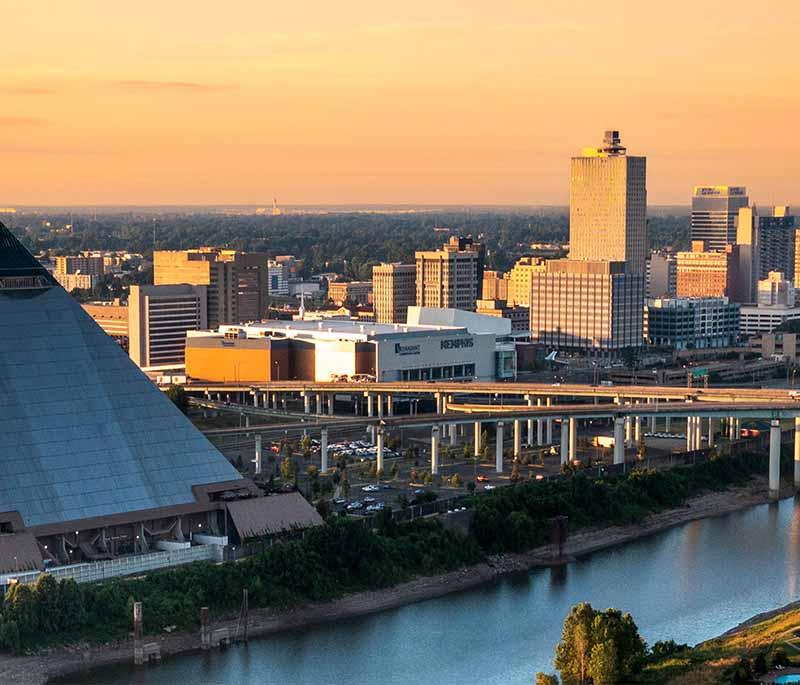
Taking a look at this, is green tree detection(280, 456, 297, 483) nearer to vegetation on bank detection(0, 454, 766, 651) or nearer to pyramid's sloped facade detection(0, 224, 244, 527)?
vegetation on bank detection(0, 454, 766, 651)

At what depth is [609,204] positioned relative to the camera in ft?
425

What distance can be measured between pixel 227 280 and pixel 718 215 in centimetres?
7855

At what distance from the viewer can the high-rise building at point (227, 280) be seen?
100812 mm

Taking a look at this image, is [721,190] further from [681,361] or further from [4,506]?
[4,506]

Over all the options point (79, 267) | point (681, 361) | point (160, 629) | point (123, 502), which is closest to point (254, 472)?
point (123, 502)

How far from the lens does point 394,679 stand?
35.6 m

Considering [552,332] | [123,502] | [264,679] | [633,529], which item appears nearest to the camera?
[264,679]

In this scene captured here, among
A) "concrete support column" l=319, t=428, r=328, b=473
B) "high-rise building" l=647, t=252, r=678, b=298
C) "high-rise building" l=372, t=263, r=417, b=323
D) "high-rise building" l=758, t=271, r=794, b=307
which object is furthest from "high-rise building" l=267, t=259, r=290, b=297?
"concrete support column" l=319, t=428, r=328, b=473

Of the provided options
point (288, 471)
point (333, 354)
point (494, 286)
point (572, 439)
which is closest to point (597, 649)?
point (288, 471)

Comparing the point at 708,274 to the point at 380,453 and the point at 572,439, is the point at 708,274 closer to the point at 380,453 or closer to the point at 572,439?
the point at 572,439

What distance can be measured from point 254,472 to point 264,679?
22014mm

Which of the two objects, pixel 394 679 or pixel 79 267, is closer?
pixel 394 679

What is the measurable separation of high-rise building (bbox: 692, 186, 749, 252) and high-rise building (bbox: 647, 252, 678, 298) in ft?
63.6

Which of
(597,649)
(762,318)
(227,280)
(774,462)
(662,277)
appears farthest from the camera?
(662,277)
